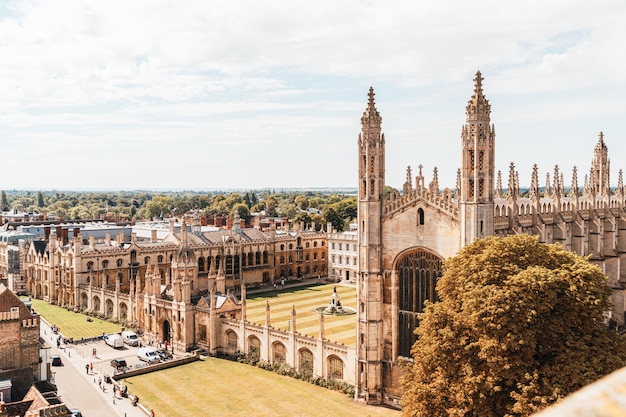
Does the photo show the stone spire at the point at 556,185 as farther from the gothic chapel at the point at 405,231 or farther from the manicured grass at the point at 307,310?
the manicured grass at the point at 307,310

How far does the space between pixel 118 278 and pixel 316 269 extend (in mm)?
32665

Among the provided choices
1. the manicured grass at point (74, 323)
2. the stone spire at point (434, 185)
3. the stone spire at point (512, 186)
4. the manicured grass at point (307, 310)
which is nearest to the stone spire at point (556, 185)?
the stone spire at point (512, 186)

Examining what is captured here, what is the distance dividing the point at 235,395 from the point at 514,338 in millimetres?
20581

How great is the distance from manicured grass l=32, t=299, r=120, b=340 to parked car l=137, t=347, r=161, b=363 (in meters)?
10.3

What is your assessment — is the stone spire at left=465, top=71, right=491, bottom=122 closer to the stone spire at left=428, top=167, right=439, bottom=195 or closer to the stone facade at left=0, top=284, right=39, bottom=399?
the stone spire at left=428, top=167, right=439, bottom=195

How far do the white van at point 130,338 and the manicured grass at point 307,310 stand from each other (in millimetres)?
11114

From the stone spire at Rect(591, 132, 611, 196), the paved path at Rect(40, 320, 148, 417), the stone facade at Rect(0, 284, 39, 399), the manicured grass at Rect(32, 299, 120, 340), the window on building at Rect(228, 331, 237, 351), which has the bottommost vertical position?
the paved path at Rect(40, 320, 148, 417)

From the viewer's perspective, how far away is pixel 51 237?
71.3m

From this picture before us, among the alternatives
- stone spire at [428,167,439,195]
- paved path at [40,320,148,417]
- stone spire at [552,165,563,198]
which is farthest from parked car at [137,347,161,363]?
stone spire at [552,165,563,198]

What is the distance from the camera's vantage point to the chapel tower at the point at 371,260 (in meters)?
34.2

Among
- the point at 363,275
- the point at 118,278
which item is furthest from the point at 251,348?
the point at 118,278

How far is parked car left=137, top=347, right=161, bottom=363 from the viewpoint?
44062 millimetres

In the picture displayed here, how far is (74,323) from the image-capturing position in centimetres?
5819

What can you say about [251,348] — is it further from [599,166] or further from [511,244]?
[599,166]
